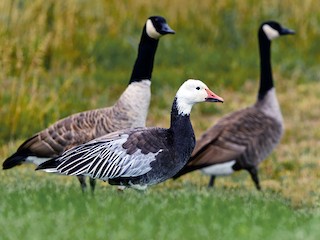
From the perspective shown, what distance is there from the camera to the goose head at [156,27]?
32.8ft

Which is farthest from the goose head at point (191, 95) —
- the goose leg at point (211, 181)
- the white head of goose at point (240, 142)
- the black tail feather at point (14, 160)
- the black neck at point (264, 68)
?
the black neck at point (264, 68)

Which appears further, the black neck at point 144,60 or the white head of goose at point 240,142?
the white head of goose at point 240,142

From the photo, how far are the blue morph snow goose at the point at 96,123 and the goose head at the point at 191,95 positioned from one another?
1.15 metres

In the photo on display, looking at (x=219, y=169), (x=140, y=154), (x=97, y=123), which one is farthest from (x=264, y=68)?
(x=140, y=154)

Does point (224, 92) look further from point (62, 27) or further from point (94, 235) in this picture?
point (94, 235)

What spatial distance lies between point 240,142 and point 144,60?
75.4 inches

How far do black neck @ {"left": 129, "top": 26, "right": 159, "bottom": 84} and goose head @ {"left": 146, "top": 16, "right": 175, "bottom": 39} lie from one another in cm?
8

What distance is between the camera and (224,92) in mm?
16406

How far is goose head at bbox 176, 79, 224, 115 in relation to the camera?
8375mm

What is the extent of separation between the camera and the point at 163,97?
15.7 meters

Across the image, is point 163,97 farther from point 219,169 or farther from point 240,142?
point 219,169

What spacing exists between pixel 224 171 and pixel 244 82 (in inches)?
234

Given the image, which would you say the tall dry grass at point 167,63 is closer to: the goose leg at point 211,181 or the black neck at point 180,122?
the goose leg at point 211,181

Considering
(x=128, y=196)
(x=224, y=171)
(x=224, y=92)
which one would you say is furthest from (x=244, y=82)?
(x=128, y=196)
